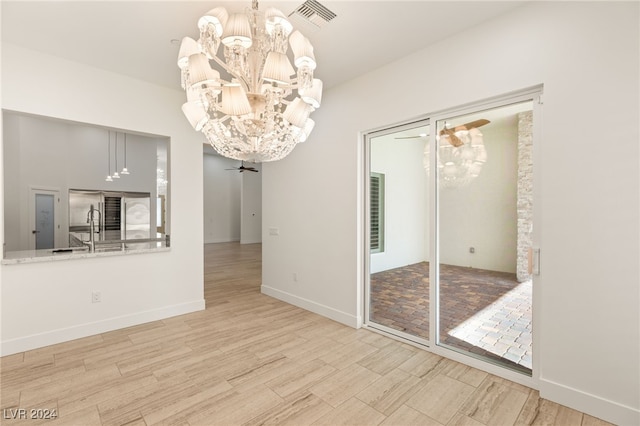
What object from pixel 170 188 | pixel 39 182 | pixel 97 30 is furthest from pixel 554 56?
pixel 39 182

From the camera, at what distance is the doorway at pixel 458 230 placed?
2.52m

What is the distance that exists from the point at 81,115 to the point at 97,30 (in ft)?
3.46

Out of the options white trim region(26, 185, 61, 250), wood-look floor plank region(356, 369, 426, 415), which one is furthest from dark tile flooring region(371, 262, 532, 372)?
white trim region(26, 185, 61, 250)

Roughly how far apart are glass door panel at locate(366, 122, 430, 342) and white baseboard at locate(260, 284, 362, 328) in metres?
0.22

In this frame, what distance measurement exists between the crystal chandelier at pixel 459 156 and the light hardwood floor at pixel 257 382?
5.72ft

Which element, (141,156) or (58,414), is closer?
(58,414)

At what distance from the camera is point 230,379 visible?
7.95 ft

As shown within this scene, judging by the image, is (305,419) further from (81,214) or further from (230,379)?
(81,214)

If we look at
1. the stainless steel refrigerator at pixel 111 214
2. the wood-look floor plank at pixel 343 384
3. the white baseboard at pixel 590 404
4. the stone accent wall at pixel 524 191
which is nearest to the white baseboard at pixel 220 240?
the stainless steel refrigerator at pixel 111 214

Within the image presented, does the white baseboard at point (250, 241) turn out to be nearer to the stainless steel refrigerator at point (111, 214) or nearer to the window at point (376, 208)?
the stainless steel refrigerator at point (111, 214)

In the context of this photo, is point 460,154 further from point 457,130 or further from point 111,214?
point 111,214

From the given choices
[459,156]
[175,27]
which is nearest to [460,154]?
[459,156]

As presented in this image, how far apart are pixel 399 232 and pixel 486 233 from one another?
96cm

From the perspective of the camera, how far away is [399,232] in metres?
3.47
